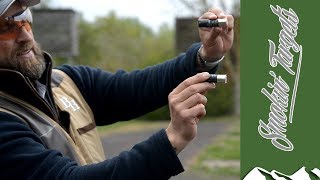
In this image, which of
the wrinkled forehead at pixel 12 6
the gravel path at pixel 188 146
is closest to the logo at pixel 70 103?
the wrinkled forehead at pixel 12 6

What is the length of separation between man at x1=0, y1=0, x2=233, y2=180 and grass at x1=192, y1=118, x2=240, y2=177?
8.24 meters

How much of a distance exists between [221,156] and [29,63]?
11336 mm

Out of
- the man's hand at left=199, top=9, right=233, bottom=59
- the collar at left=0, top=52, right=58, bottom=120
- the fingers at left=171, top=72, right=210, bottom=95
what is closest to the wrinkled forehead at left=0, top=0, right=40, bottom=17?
the collar at left=0, top=52, right=58, bottom=120

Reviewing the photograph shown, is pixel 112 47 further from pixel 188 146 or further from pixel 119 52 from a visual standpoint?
pixel 188 146

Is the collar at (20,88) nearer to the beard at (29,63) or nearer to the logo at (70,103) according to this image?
the beard at (29,63)

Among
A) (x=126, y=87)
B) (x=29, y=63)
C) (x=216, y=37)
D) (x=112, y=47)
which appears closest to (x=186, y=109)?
(x=216, y=37)

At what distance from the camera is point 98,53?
1609 inches

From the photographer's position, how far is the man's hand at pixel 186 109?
2059 millimetres

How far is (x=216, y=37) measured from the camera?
2725mm

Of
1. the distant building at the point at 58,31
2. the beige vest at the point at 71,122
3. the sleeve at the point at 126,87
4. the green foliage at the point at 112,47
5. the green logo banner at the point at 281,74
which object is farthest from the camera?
the green foliage at the point at 112,47

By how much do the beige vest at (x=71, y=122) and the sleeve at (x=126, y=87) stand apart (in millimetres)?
107

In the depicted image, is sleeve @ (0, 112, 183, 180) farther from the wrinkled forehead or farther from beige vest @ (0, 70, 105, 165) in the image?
the wrinkled forehead

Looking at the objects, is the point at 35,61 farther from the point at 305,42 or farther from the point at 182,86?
the point at 305,42

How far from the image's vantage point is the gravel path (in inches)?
498
